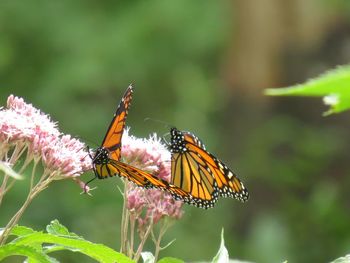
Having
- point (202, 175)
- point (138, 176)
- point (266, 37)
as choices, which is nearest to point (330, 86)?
point (138, 176)

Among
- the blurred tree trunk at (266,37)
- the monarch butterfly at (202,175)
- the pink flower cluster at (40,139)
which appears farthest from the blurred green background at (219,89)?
the pink flower cluster at (40,139)

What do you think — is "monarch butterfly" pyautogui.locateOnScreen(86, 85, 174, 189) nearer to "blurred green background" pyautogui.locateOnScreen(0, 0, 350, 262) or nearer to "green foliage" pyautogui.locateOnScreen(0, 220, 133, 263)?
"green foliage" pyautogui.locateOnScreen(0, 220, 133, 263)

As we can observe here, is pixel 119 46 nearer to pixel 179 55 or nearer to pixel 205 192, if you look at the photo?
pixel 179 55

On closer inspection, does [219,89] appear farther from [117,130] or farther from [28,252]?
[28,252]

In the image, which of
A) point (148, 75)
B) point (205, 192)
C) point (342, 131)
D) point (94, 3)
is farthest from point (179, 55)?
point (205, 192)

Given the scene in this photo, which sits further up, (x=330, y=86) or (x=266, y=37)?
(x=266, y=37)

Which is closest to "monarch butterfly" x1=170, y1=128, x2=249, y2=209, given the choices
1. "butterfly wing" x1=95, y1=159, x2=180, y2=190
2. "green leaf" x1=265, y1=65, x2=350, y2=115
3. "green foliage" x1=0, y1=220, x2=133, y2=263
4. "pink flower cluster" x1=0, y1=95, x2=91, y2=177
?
"butterfly wing" x1=95, y1=159, x2=180, y2=190
